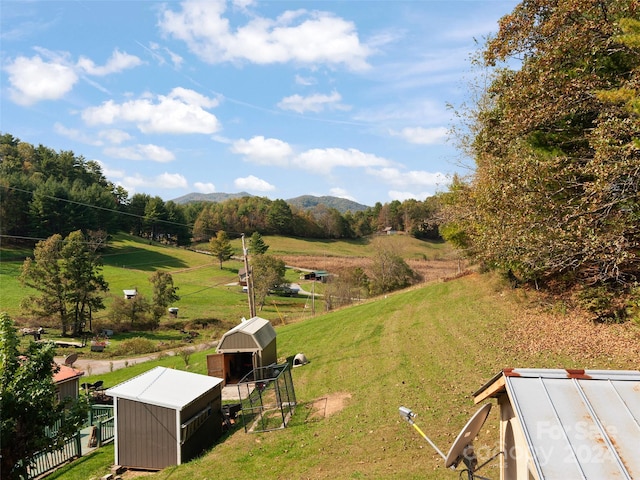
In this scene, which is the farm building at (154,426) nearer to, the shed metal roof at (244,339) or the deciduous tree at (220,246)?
the shed metal roof at (244,339)

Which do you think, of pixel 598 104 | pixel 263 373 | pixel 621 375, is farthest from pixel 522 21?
pixel 263 373

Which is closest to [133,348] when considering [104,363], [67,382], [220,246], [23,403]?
[104,363]

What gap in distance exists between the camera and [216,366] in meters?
22.8

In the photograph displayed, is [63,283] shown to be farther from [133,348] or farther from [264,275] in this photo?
[264,275]

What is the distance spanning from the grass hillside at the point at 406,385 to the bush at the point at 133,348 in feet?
74.9

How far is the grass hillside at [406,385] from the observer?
457 inches

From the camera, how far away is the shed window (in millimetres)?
14078

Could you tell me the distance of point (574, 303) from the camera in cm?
1889

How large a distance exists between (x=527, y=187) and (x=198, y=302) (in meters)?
55.7

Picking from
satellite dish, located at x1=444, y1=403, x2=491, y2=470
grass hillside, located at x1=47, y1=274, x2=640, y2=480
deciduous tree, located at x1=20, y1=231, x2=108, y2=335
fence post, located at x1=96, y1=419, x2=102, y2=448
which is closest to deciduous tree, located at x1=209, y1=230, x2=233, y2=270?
deciduous tree, located at x1=20, y1=231, x2=108, y2=335

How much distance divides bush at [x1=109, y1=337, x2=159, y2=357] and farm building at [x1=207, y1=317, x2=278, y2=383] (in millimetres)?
20312

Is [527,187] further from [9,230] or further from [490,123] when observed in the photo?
[9,230]

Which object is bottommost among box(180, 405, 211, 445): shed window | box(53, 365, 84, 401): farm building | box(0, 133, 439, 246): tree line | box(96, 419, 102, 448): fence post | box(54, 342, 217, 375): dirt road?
box(54, 342, 217, 375): dirt road

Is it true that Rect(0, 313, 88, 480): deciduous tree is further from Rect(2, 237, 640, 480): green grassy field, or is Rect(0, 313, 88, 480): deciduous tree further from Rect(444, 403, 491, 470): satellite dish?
Rect(444, 403, 491, 470): satellite dish
